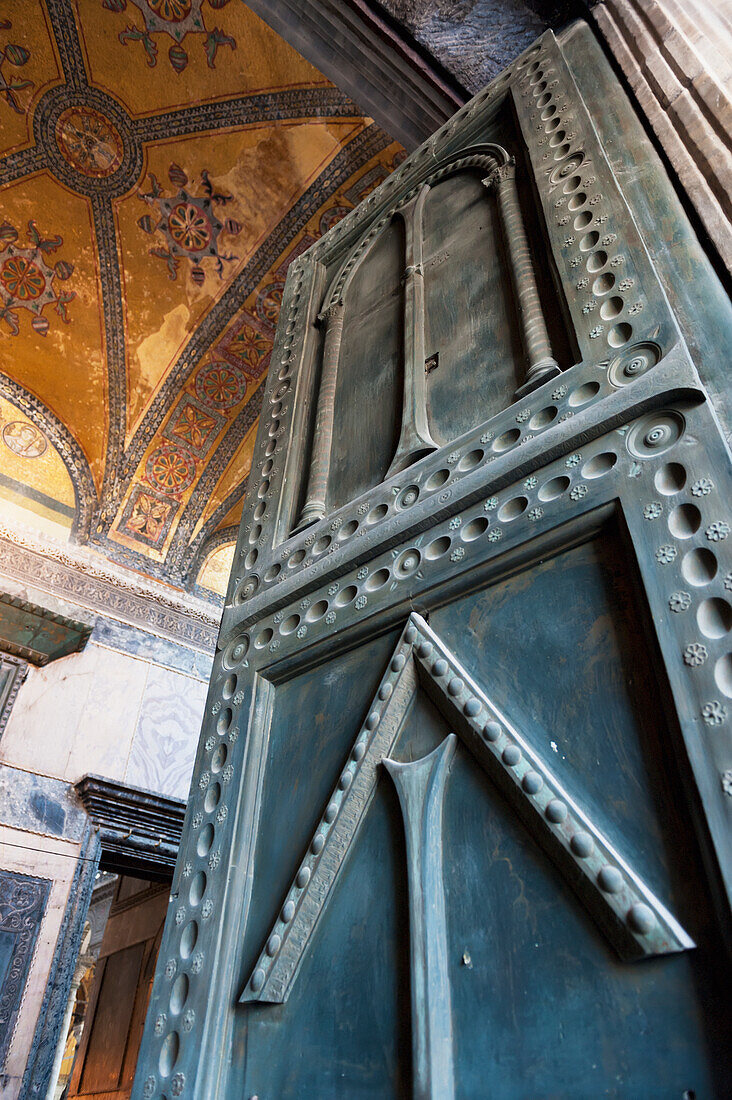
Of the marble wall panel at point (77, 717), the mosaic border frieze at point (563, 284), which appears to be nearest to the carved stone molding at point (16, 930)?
the marble wall panel at point (77, 717)

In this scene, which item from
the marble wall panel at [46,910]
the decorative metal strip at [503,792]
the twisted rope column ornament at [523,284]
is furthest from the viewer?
the marble wall panel at [46,910]

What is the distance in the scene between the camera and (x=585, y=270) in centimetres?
138

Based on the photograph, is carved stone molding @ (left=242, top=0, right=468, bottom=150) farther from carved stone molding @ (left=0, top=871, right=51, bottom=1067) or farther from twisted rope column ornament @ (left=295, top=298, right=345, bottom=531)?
carved stone molding @ (left=0, top=871, right=51, bottom=1067)

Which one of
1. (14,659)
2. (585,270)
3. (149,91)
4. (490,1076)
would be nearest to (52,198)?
(149,91)

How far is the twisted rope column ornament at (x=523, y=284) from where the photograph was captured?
1.37 meters

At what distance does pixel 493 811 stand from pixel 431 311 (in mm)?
1421

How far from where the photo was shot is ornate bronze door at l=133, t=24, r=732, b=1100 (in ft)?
2.54

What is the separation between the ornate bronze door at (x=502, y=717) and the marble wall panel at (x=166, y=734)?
430 centimetres

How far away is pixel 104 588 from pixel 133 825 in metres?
2.10

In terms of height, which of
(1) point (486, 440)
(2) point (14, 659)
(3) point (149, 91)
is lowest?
(1) point (486, 440)

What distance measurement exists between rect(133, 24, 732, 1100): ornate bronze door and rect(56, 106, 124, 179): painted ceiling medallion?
18.0 ft

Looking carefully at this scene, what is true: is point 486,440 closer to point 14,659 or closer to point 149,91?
point 14,659

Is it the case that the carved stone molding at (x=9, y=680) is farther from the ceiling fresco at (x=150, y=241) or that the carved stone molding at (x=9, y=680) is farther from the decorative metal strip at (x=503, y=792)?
the decorative metal strip at (x=503, y=792)

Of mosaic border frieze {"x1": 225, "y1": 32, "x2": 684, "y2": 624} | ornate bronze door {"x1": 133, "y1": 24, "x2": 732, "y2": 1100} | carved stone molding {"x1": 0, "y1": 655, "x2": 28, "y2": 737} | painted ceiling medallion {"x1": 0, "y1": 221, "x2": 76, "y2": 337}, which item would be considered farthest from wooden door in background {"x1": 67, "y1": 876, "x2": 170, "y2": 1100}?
ornate bronze door {"x1": 133, "y1": 24, "x2": 732, "y2": 1100}
